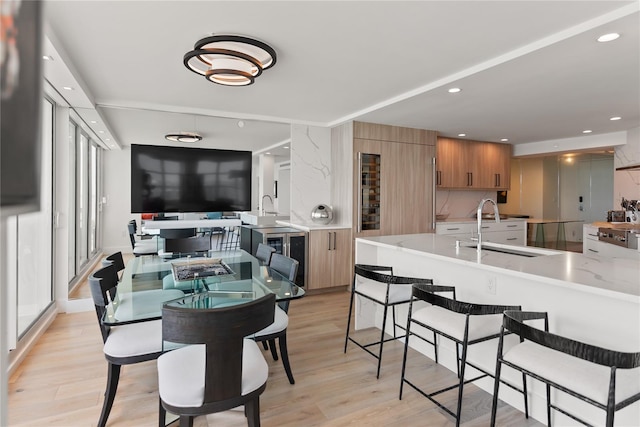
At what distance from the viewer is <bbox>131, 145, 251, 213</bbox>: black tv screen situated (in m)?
4.67

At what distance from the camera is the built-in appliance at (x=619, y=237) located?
3972 mm

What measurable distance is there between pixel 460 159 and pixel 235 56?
4.73m

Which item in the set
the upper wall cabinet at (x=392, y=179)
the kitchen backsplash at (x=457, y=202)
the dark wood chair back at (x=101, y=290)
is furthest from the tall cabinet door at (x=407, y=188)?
the dark wood chair back at (x=101, y=290)

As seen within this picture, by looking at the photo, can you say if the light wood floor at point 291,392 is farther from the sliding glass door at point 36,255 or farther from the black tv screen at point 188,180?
the black tv screen at point 188,180

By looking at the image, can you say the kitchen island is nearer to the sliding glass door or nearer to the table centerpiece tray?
the table centerpiece tray

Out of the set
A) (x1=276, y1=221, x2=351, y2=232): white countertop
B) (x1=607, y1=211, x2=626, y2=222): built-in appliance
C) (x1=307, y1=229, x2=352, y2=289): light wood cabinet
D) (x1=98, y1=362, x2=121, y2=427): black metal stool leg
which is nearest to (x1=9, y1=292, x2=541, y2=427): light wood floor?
(x1=98, y1=362, x2=121, y2=427): black metal stool leg

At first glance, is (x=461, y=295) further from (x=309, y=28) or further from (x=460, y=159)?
(x=460, y=159)

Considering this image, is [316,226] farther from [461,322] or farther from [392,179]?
[461,322]

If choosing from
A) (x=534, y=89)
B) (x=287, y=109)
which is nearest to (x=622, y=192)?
(x=534, y=89)

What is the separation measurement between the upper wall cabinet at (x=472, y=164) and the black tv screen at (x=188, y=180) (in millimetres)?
3299

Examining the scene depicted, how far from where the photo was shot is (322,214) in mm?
4789

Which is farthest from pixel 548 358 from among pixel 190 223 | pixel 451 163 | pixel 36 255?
pixel 190 223

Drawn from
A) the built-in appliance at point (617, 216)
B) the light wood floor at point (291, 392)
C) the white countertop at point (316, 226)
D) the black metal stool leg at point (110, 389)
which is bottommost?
the light wood floor at point (291, 392)

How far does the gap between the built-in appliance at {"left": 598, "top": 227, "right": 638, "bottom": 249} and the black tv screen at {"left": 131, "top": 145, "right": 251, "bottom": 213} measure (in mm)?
4822
